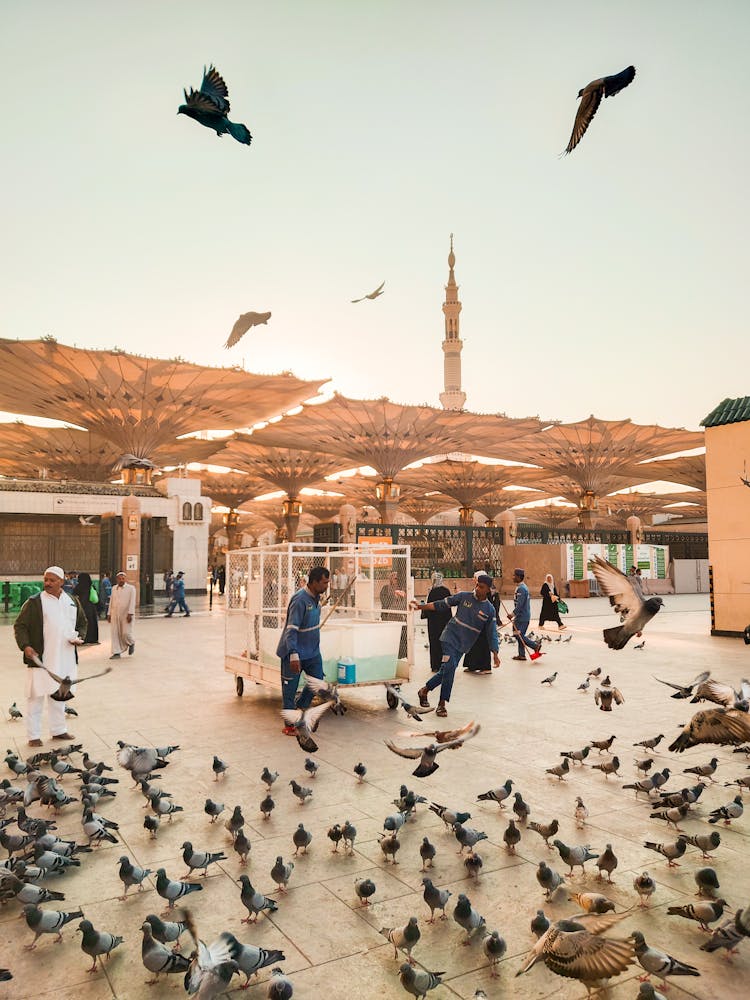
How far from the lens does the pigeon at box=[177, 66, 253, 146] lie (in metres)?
6.00

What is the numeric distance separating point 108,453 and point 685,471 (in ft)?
160

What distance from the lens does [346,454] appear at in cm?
4709

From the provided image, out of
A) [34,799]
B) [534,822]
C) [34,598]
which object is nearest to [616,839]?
[534,822]

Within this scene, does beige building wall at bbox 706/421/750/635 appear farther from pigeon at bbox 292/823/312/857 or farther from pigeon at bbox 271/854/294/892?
pigeon at bbox 271/854/294/892

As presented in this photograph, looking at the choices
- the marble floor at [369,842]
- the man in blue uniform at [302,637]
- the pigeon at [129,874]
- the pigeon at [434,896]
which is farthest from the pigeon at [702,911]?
the man in blue uniform at [302,637]

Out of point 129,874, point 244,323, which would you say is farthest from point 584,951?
point 244,323

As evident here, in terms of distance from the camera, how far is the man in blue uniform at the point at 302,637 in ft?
24.0

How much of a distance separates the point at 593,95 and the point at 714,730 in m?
4.90

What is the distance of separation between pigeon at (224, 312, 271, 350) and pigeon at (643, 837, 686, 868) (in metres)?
12.1

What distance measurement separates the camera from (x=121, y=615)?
546 inches

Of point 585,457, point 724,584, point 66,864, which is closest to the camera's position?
point 66,864

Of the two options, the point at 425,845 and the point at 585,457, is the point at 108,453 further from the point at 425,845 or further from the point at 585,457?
the point at 425,845

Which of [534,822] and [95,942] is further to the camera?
[534,822]

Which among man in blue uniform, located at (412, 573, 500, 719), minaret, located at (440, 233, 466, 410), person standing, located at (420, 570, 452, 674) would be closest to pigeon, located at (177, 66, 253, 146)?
man in blue uniform, located at (412, 573, 500, 719)
